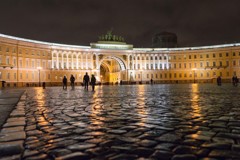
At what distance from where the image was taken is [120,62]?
9669 centimetres

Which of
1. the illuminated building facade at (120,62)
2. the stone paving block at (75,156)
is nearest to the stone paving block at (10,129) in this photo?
the stone paving block at (75,156)

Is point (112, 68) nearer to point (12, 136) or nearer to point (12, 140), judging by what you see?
point (12, 136)

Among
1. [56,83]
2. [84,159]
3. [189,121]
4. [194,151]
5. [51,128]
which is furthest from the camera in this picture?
[56,83]

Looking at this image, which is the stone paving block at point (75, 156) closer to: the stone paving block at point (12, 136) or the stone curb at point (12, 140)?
the stone curb at point (12, 140)

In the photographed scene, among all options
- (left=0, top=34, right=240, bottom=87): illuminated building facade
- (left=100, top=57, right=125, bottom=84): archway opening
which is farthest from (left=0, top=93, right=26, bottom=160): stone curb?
(left=100, top=57, right=125, bottom=84): archway opening

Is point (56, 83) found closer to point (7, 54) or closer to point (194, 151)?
point (7, 54)

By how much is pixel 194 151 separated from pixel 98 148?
112cm

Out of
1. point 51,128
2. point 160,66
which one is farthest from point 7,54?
point 51,128

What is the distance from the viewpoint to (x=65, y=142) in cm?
341

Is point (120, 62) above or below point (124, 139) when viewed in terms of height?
above

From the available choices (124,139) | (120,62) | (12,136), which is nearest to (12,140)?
(12,136)

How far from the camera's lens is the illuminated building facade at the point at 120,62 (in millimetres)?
72188

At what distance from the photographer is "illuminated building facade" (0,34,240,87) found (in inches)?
2842

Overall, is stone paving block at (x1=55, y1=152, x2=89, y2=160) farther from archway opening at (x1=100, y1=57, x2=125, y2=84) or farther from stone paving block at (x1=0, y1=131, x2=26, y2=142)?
archway opening at (x1=100, y1=57, x2=125, y2=84)
